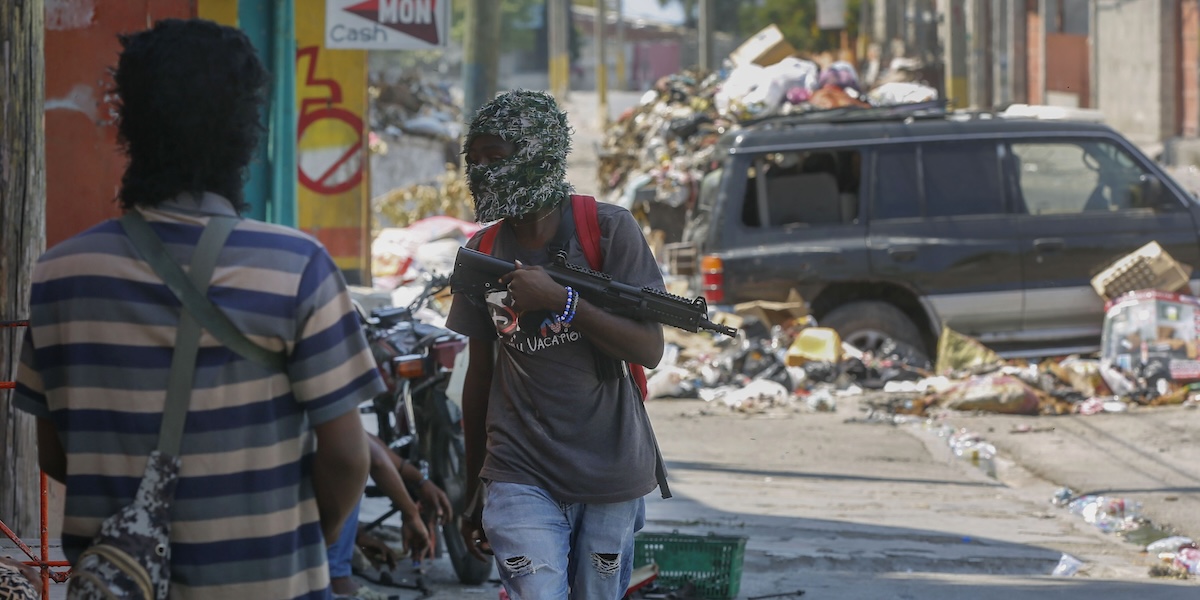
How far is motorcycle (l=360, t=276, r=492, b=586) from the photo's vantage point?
19.9 ft

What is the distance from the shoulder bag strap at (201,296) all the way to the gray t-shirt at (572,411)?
1.10 metres

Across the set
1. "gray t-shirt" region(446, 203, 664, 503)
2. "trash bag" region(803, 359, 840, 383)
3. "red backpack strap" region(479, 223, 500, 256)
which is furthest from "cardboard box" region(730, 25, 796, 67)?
"gray t-shirt" region(446, 203, 664, 503)

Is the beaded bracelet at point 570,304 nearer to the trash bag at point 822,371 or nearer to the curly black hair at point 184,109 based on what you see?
the curly black hair at point 184,109

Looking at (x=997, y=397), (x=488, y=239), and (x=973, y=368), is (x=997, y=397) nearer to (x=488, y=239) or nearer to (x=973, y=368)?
(x=973, y=368)

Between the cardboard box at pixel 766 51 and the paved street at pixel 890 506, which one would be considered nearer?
the paved street at pixel 890 506

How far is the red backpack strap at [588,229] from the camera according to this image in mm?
3525

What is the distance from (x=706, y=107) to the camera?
19625 mm

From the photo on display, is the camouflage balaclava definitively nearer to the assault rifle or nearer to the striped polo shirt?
the assault rifle

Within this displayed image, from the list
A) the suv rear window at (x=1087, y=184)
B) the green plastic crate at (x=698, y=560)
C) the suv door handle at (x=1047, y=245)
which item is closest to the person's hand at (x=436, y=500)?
the green plastic crate at (x=698, y=560)

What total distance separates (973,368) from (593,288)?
25.8ft

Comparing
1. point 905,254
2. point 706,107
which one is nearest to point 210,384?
point 905,254

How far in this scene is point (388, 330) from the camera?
6.31m

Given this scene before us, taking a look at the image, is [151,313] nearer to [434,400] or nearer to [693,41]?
[434,400]

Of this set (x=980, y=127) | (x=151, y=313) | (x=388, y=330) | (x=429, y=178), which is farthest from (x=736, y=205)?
(x=429, y=178)
